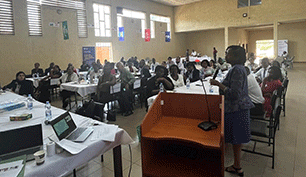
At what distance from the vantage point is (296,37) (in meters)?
16.8

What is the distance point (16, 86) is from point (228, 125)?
5.42m

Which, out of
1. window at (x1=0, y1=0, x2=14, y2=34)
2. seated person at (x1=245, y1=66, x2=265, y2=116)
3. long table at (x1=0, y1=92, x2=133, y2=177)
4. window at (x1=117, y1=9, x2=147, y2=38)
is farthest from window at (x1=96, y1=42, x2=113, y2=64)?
seated person at (x1=245, y1=66, x2=265, y2=116)

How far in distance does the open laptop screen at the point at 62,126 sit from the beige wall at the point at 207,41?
1794 cm

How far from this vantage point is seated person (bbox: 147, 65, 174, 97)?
4.22m

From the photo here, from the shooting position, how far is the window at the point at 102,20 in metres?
12.1

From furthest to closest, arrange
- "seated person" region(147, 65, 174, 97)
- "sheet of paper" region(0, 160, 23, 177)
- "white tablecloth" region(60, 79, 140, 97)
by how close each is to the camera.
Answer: "white tablecloth" region(60, 79, 140, 97) < "seated person" region(147, 65, 174, 97) < "sheet of paper" region(0, 160, 23, 177)

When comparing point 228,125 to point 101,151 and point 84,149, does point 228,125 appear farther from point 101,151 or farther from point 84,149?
point 84,149

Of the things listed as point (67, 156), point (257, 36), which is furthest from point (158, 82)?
point (257, 36)

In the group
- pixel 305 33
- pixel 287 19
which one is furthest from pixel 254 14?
pixel 305 33

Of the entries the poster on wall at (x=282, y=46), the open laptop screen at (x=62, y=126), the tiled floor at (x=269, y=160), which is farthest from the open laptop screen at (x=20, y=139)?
the poster on wall at (x=282, y=46)

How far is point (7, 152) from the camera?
1584mm

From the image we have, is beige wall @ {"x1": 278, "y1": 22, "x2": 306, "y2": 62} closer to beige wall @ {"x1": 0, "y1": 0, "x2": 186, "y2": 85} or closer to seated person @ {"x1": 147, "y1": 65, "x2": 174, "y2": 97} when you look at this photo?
beige wall @ {"x1": 0, "y1": 0, "x2": 186, "y2": 85}

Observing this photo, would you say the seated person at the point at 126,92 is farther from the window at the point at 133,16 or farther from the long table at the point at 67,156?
the window at the point at 133,16

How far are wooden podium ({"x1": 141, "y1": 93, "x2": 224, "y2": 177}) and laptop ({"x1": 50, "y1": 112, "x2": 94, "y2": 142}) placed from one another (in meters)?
0.55
